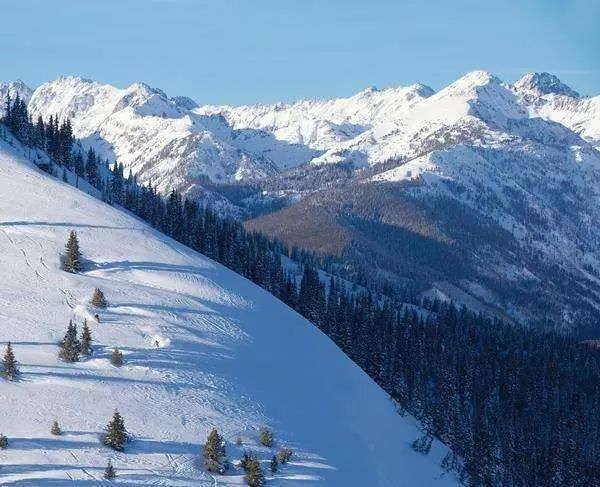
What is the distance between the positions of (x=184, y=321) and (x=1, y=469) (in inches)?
717

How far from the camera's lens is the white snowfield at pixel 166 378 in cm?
3061

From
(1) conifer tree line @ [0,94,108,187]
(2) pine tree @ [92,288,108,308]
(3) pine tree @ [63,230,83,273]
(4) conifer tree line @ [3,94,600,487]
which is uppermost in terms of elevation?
(1) conifer tree line @ [0,94,108,187]

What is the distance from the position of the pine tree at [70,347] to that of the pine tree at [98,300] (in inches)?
203

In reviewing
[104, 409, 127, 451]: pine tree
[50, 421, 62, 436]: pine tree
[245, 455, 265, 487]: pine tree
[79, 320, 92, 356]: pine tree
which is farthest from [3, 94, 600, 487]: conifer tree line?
[50, 421, 62, 436]: pine tree

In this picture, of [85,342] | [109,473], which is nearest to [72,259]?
[85,342]

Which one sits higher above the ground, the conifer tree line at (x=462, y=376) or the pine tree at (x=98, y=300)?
the pine tree at (x=98, y=300)

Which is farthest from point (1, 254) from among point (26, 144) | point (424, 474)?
point (26, 144)

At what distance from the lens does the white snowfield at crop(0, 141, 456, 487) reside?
30.6 meters

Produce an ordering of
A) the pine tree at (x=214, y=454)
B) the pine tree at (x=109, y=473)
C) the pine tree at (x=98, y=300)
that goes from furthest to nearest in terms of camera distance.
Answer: the pine tree at (x=98, y=300) → the pine tree at (x=214, y=454) → the pine tree at (x=109, y=473)

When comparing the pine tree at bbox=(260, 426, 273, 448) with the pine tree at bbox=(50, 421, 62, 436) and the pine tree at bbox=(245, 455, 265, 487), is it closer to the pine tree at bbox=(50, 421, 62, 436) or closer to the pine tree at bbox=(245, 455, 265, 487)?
the pine tree at bbox=(245, 455, 265, 487)

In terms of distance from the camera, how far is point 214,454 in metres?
A: 31.5

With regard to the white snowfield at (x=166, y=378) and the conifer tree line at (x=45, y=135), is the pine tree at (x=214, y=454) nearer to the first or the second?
the white snowfield at (x=166, y=378)

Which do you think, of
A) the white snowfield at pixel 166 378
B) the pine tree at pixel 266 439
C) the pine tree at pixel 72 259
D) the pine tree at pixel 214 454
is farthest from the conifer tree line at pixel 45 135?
the pine tree at pixel 214 454

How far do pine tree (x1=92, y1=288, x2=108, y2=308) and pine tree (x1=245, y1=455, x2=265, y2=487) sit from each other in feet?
53.0
